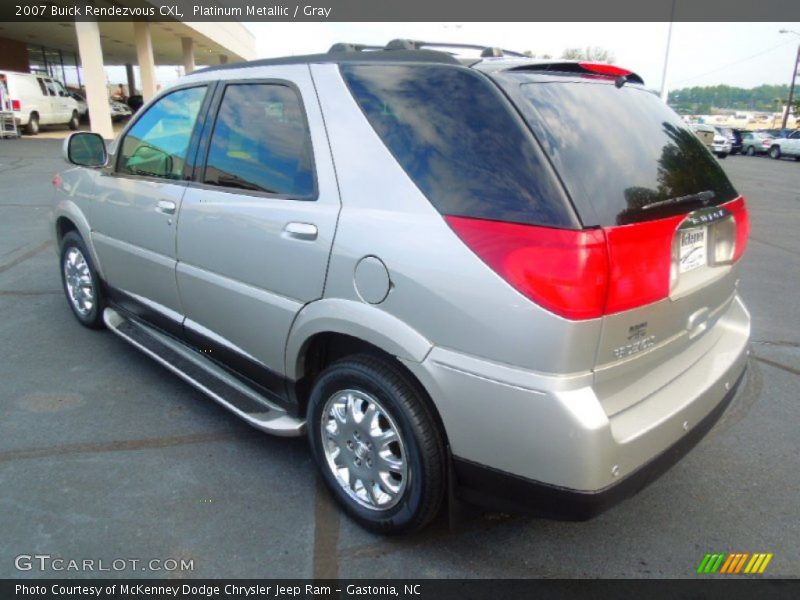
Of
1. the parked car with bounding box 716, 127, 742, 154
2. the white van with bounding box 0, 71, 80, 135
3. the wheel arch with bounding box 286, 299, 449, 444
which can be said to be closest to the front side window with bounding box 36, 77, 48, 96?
the white van with bounding box 0, 71, 80, 135

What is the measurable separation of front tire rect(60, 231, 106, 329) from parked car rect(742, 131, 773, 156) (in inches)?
1462

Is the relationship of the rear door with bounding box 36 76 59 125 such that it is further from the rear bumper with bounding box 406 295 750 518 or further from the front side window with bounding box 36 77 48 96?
the rear bumper with bounding box 406 295 750 518

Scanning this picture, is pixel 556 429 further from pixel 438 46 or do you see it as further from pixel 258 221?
pixel 438 46

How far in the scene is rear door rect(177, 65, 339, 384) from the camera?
2482 millimetres

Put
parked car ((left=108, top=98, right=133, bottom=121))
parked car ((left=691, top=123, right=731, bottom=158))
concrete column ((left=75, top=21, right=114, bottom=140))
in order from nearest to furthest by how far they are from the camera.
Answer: concrete column ((left=75, top=21, right=114, bottom=140)), parked car ((left=691, top=123, right=731, bottom=158)), parked car ((left=108, top=98, right=133, bottom=121))

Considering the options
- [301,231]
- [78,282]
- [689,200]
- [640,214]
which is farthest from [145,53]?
[640,214]

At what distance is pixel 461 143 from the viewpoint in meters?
2.07

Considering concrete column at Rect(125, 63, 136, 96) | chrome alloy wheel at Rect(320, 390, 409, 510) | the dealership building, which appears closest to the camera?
chrome alloy wheel at Rect(320, 390, 409, 510)

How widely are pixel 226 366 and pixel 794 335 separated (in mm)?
4409

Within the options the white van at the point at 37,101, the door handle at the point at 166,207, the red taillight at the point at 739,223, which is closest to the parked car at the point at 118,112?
the white van at the point at 37,101

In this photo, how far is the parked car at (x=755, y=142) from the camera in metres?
33.3

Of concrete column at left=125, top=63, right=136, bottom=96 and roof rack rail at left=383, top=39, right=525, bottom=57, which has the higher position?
concrete column at left=125, top=63, right=136, bottom=96

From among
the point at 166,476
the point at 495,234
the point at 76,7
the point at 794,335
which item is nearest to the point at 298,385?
the point at 166,476

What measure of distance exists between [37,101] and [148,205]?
25578 millimetres
